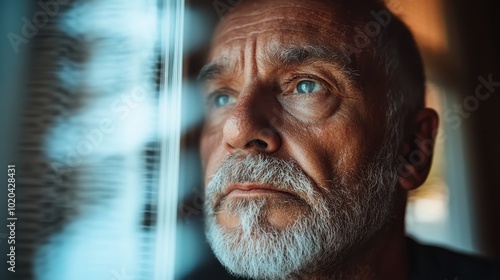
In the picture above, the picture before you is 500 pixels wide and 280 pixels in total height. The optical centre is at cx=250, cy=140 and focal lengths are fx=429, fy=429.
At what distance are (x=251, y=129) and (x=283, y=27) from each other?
0.16 m

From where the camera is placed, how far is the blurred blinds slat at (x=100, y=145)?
2.05 ft

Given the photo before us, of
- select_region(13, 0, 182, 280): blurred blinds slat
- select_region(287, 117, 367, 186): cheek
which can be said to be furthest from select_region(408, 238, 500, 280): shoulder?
select_region(13, 0, 182, 280): blurred blinds slat

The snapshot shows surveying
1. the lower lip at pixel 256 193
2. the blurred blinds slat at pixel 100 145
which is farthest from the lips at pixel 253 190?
the blurred blinds slat at pixel 100 145

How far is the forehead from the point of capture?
620mm

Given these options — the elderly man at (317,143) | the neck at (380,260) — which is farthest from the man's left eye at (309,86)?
the neck at (380,260)

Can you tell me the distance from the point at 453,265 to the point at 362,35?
354 millimetres

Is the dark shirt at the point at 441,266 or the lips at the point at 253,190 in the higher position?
the lips at the point at 253,190

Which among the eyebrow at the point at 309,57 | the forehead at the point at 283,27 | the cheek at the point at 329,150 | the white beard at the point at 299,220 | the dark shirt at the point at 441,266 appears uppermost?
the forehead at the point at 283,27

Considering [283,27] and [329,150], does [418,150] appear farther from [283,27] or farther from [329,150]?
[283,27]

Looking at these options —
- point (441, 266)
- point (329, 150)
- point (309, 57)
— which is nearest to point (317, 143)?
point (329, 150)

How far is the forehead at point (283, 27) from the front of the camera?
0.62 m

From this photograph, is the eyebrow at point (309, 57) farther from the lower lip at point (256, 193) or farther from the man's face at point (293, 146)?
the lower lip at point (256, 193)

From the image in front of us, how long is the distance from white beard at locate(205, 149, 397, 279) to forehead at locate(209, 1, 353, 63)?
0.17 metres

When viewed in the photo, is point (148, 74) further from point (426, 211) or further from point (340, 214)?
point (426, 211)
